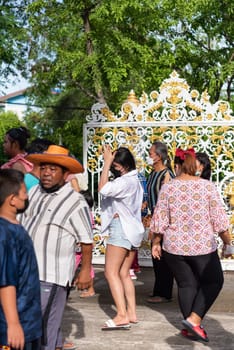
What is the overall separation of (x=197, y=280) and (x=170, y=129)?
4164 mm

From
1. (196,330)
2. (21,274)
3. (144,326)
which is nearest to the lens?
(21,274)

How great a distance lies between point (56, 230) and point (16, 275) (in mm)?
1011

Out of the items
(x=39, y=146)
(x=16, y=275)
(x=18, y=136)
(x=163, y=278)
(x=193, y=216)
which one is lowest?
(x=163, y=278)

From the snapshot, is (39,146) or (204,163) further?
(204,163)

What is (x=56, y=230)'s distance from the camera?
16.3ft

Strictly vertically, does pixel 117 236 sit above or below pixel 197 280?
above

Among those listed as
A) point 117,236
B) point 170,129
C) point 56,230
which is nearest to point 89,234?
point 56,230

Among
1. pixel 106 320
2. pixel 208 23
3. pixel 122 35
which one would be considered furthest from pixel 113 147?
pixel 208 23

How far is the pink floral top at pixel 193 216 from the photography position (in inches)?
247

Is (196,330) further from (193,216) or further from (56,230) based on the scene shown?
(56,230)

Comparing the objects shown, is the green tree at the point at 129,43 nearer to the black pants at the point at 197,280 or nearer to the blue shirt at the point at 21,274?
the black pants at the point at 197,280

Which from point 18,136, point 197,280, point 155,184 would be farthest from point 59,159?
point 155,184

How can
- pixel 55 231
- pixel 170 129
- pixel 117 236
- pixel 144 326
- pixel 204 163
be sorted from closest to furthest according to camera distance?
pixel 55 231 → pixel 117 236 → pixel 144 326 → pixel 204 163 → pixel 170 129

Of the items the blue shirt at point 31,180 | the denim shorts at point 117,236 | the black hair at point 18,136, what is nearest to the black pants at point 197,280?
the denim shorts at point 117,236
